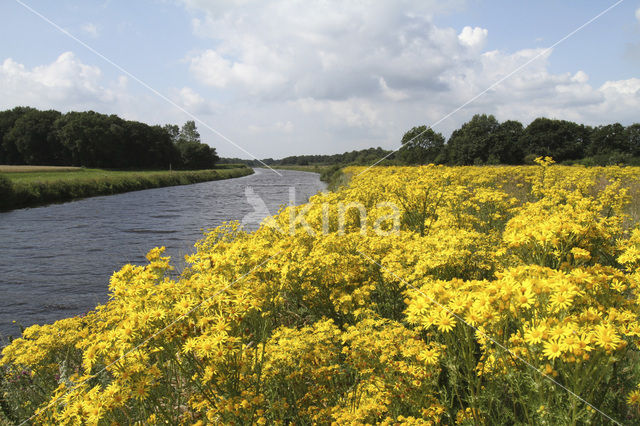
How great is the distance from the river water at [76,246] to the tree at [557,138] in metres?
56.4

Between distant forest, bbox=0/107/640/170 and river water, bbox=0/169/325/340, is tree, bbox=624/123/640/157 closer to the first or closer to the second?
distant forest, bbox=0/107/640/170

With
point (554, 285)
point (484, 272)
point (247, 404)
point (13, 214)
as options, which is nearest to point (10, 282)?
point (247, 404)

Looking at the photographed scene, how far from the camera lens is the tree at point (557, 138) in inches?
2315

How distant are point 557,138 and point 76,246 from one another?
68.4 metres

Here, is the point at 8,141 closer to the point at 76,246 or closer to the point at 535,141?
the point at 76,246

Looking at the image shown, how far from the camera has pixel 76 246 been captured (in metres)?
13.8

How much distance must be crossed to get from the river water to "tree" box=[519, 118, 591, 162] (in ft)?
185

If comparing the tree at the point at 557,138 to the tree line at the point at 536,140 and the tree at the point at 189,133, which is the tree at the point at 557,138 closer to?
the tree line at the point at 536,140

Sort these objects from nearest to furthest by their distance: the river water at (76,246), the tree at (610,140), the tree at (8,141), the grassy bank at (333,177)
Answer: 1. the river water at (76,246)
2. the grassy bank at (333,177)
3. the tree at (610,140)
4. the tree at (8,141)

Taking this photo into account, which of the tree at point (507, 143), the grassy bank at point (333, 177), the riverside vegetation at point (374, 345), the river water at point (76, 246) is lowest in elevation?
the river water at point (76, 246)

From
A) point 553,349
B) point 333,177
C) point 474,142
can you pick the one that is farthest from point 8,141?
point 553,349

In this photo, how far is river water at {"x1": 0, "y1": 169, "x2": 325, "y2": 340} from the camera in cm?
859

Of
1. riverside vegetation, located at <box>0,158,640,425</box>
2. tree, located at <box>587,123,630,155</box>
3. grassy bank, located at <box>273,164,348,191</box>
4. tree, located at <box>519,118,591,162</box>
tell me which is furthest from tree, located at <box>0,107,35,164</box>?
tree, located at <box>587,123,630,155</box>

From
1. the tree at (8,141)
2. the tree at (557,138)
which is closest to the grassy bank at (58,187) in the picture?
the tree at (8,141)
